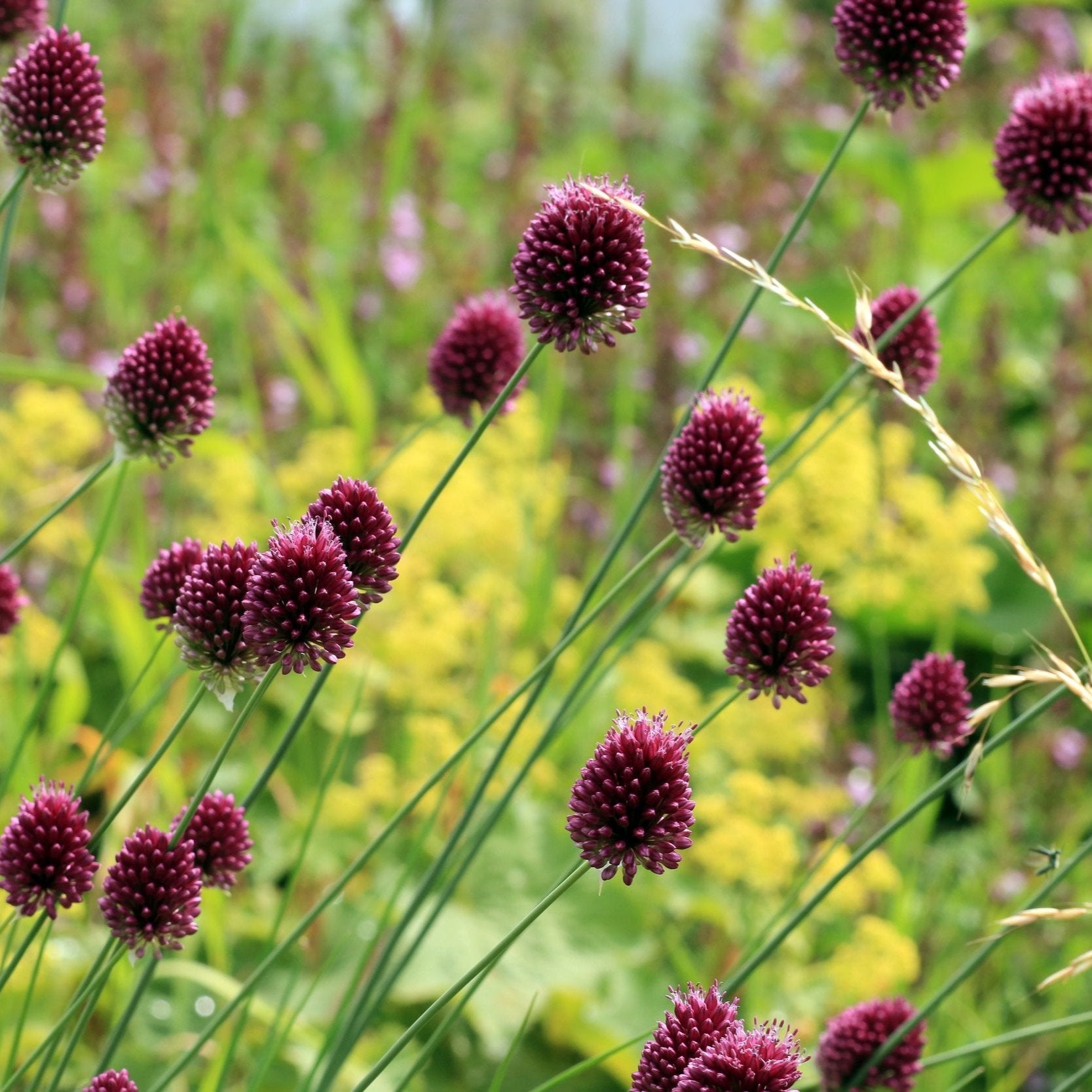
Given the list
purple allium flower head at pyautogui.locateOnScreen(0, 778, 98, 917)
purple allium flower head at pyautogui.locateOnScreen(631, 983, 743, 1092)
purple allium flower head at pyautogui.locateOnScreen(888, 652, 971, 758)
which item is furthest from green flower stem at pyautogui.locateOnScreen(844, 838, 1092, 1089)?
purple allium flower head at pyautogui.locateOnScreen(0, 778, 98, 917)

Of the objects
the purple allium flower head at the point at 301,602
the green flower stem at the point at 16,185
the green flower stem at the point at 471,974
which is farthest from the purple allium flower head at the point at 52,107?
the green flower stem at the point at 471,974

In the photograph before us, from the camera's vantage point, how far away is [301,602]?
895 millimetres

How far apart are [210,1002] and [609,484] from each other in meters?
2.03

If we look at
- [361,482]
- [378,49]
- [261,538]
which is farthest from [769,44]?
[361,482]

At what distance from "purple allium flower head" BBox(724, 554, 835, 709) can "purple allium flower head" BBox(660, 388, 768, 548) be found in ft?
0.22

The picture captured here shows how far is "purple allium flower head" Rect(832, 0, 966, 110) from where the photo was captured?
1.37 metres

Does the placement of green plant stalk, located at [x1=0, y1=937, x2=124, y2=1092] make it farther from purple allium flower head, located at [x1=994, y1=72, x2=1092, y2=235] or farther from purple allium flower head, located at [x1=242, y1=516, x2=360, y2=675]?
purple allium flower head, located at [x1=994, y1=72, x2=1092, y2=235]

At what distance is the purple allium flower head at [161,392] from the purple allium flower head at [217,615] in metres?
0.27

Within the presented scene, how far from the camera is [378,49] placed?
201 inches

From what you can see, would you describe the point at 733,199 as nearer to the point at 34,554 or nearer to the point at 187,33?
the point at 187,33

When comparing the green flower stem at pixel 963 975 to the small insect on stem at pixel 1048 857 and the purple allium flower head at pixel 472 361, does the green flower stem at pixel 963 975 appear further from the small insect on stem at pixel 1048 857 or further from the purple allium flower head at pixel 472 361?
the purple allium flower head at pixel 472 361

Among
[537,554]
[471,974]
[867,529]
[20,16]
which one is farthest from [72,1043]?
[537,554]

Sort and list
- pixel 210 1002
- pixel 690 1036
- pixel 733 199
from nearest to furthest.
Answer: pixel 690 1036
pixel 210 1002
pixel 733 199

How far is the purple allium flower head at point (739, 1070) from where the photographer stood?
2.61 feet
